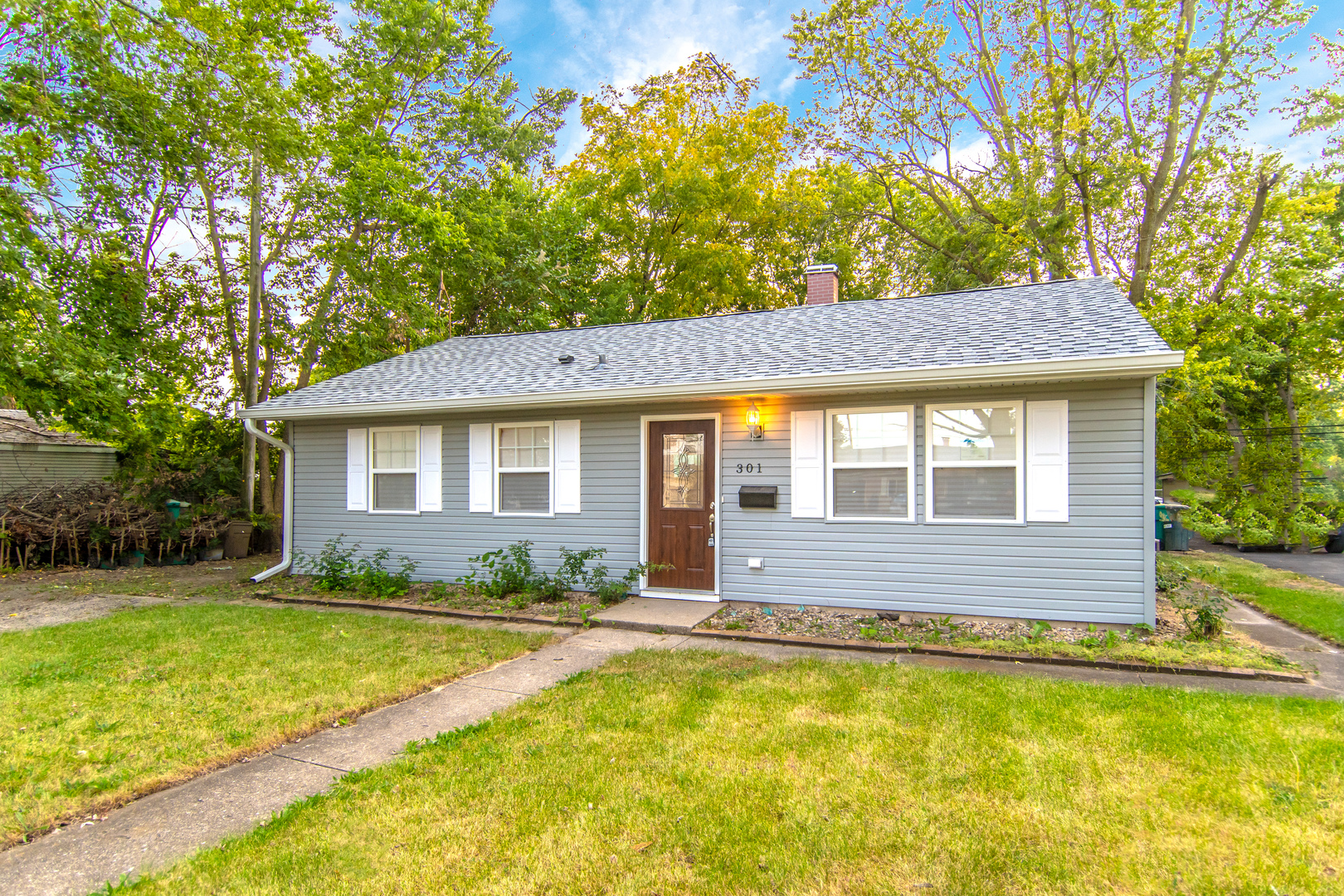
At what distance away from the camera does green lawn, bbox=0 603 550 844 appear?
3279 millimetres

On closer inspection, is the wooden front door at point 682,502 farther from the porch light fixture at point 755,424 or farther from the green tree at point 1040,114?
the green tree at point 1040,114

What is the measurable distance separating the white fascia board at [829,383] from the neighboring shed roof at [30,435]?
8448mm

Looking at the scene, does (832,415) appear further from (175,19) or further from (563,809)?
(175,19)

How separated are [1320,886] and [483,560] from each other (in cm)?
726

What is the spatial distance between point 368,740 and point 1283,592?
413 inches

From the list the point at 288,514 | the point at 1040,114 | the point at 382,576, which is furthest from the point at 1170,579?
the point at 288,514

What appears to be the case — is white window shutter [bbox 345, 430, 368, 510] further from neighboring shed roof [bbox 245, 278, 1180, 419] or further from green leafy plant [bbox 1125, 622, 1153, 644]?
green leafy plant [bbox 1125, 622, 1153, 644]

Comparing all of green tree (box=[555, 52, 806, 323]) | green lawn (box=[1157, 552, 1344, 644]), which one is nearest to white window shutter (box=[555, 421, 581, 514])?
green lawn (box=[1157, 552, 1344, 644])

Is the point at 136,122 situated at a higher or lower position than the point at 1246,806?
higher

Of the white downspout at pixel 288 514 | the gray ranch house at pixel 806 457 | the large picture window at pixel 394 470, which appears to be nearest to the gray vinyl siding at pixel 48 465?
the white downspout at pixel 288 514

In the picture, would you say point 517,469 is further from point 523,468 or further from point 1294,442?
point 1294,442

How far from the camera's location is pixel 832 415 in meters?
6.76

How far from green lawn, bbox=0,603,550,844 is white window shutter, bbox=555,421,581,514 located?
203 cm

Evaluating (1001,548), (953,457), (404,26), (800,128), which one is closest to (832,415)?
(953,457)
